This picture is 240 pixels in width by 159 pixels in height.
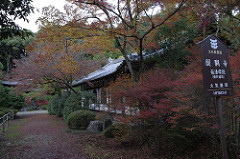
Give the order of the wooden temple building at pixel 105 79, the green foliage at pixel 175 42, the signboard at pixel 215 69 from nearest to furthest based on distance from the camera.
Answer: the signboard at pixel 215 69, the green foliage at pixel 175 42, the wooden temple building at pixel 105 79

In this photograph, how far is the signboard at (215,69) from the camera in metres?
3.66

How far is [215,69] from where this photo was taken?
12.3 feet

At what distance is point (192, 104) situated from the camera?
529 cm

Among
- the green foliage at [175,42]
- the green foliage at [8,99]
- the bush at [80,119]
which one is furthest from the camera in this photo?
the green foliage at [8,99]

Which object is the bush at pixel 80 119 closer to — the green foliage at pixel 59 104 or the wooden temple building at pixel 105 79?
the wooden temple building at pixel 105 79

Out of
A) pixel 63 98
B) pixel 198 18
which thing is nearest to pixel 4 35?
pixel 198 18

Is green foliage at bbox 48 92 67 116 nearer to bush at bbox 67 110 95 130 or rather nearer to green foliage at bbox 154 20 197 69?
bush at bbox 67 110 95 130

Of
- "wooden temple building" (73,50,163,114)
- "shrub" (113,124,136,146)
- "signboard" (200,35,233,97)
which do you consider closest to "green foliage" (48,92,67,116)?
"wooden temple building" (73,50,163,114)

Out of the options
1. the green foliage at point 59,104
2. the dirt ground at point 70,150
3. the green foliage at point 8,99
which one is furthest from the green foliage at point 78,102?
the green foliage at point 8,99

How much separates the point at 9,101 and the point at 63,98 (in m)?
6.29

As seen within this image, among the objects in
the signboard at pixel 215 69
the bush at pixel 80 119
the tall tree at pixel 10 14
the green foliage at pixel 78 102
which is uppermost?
the tall tree at pixel 10 14

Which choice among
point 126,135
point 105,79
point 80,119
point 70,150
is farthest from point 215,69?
point 105,79

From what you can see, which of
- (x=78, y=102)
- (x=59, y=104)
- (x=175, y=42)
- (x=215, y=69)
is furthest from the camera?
(x=59, y=104)

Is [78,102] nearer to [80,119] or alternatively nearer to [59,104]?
[80,119]
